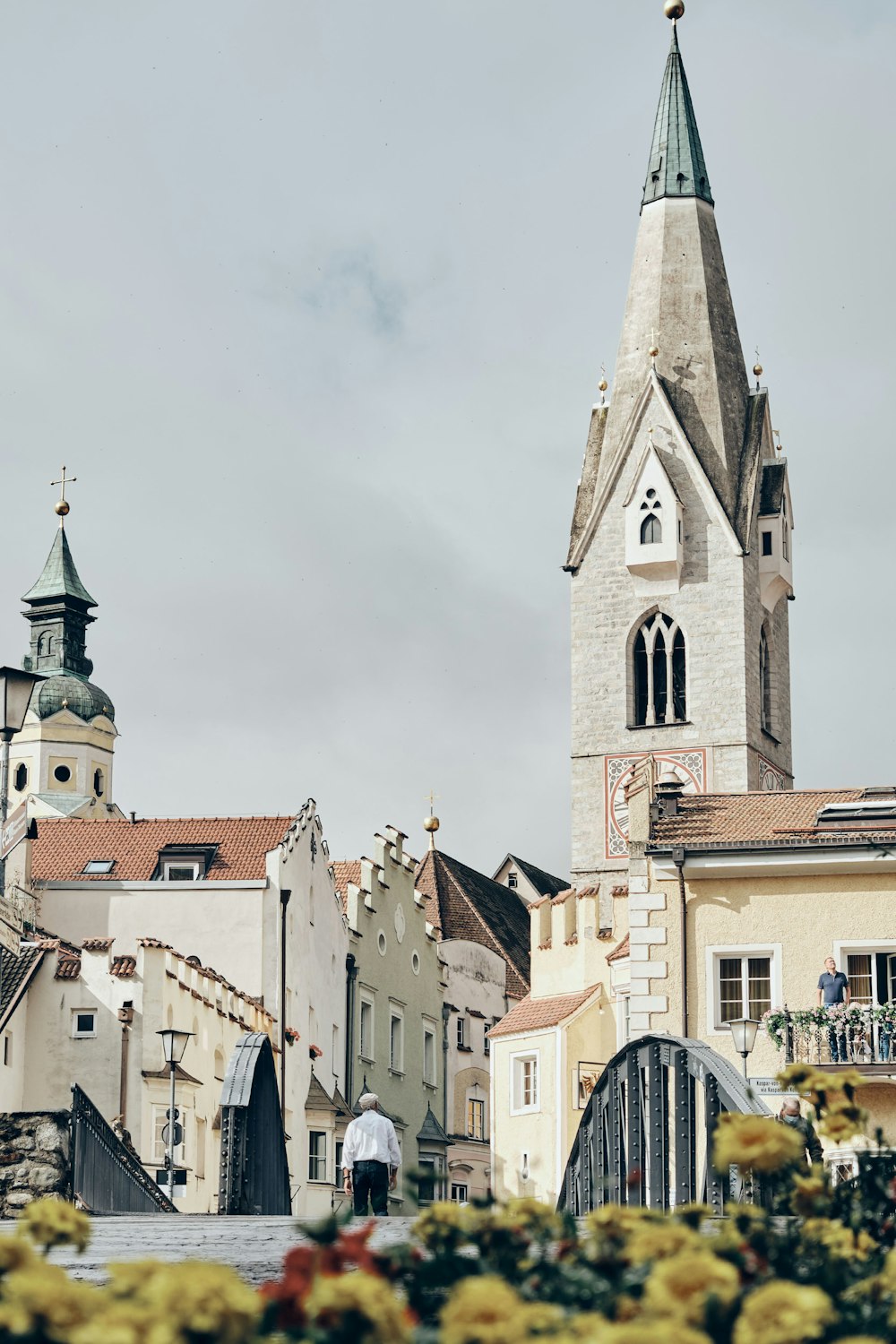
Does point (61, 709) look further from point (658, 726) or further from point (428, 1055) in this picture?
point (428, 1055)

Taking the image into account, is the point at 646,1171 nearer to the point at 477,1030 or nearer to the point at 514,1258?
the point at 514,1258

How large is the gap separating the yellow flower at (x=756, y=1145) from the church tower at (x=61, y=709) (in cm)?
11874

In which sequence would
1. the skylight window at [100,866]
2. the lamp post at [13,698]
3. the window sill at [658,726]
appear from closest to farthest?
the lamp post at [13,698] < the skylight window at [100,866] < the window sill at [658,726]

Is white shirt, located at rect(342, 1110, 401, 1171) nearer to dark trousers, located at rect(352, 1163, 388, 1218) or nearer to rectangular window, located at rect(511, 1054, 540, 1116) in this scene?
dark trousers, located at rect(352, 1163, 388, 1218)

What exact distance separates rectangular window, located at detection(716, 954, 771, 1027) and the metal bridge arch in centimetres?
2275

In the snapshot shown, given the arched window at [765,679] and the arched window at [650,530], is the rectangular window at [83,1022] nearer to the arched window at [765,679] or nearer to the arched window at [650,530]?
the arched window at [650,530]

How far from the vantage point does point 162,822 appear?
174ft

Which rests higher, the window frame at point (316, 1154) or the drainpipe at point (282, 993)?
the drainpipe at point (282, 993)

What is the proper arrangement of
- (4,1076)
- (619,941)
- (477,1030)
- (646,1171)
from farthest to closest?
1. (477,1030)
2. (619,941)
3. (4,1076)
4. (646,1171)

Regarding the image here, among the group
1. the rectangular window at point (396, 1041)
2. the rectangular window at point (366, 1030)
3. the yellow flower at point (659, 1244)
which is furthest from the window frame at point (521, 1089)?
the yellow flower at point (659, 1244)

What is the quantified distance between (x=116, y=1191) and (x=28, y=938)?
22458 millimetres

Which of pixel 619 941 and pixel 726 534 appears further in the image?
pixel 726 534

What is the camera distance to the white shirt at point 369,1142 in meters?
18.3

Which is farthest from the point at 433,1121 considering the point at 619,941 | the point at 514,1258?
the point at 514,1258
